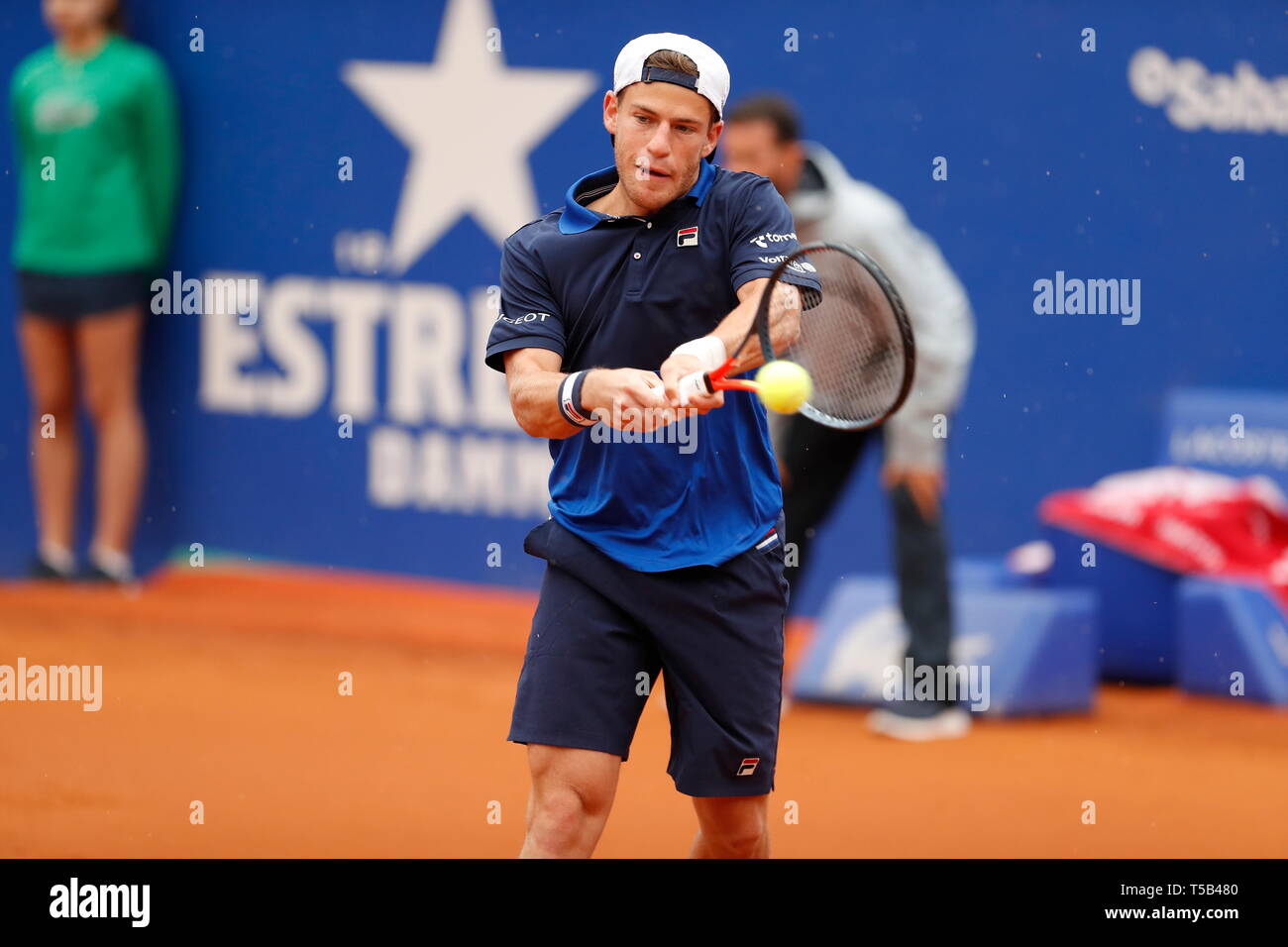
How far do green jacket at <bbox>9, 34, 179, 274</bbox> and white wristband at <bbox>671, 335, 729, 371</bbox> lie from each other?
582 cm

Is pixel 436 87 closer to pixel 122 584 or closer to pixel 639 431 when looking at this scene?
pixel 122 584

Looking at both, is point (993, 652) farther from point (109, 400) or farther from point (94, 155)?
point (94, 155)

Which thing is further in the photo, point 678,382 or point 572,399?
point 572,399

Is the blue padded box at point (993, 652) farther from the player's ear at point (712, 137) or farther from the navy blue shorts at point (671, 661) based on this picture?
the player's ear at point (712, 137)

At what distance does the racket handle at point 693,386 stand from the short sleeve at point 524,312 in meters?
0.39

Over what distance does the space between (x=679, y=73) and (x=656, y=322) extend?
0.46 m

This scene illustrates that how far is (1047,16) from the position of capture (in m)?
7.16

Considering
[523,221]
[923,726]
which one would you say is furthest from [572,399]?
[523,221]

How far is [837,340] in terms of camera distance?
3654 millimetres

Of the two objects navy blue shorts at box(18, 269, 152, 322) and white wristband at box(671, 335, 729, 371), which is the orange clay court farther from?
white wristband at box(671, 335, 729, 371)

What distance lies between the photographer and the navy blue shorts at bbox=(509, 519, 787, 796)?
3369 mm

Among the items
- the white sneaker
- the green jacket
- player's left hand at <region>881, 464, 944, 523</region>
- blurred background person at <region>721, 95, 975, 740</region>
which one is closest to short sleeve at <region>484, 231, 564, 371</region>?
blurred background person at <region>721, 95, 975, 740</region>

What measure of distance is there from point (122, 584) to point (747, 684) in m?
5.86

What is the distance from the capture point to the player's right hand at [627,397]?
3076 millimetres
